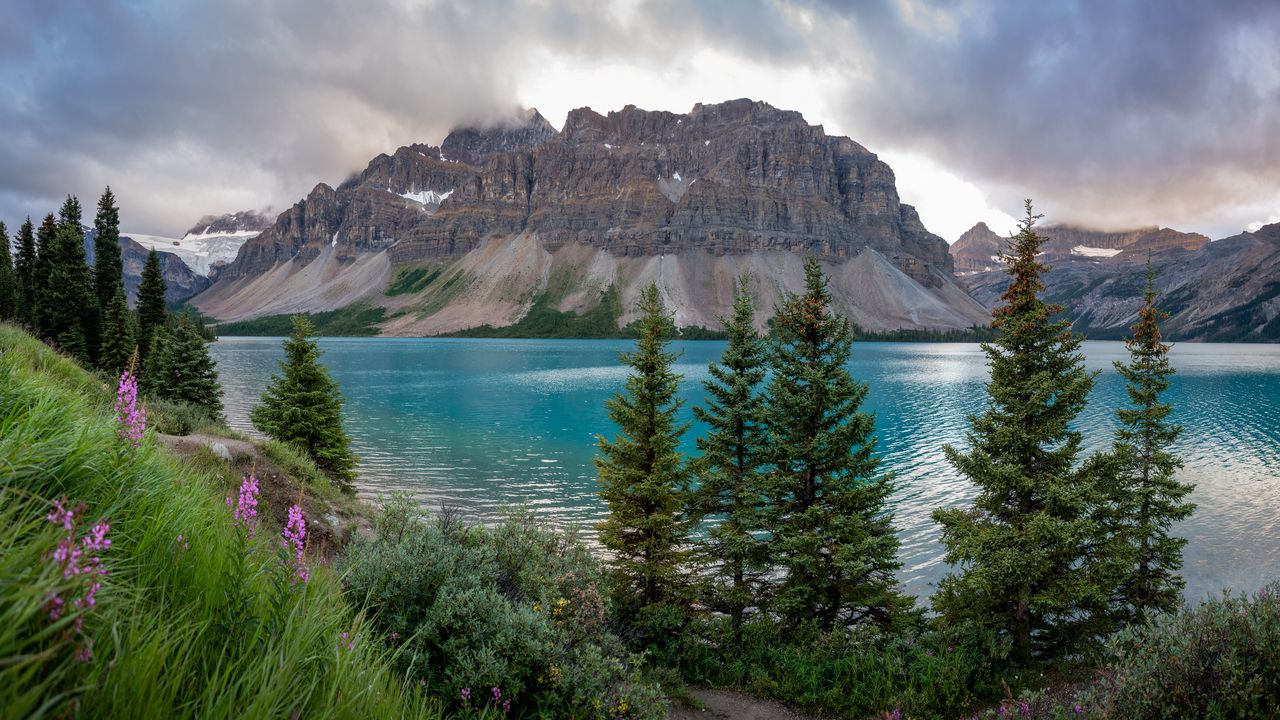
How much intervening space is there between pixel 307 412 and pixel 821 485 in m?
21.9

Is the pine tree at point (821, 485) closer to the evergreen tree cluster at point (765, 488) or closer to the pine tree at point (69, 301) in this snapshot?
the evergreen tree cluster at point (765, 488)

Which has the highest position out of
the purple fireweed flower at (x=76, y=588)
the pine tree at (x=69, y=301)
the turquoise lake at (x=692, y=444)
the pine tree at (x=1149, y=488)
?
the pine tree at (x=69, y=301)

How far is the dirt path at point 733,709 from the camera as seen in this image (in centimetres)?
1295

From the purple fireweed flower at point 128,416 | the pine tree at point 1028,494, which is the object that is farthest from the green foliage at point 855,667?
the purple fireweed flower at point 128,416

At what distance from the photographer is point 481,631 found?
22.4ft

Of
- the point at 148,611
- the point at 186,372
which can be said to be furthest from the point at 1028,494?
the point at 186,372

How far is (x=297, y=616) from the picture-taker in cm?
347

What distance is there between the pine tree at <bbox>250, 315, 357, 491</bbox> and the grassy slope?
74.5 ft

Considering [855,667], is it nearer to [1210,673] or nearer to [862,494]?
[862,494]

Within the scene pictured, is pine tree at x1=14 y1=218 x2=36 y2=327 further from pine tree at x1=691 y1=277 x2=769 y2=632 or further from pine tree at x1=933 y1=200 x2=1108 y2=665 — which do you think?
pine tree at x1=933 y1=200 x2=1108 y2=665

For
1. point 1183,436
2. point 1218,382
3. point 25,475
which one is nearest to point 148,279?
point 25,475

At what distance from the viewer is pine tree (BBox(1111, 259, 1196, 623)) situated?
17281mm

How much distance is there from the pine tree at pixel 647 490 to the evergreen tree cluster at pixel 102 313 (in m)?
27.0

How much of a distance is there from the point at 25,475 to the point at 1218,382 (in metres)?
135
